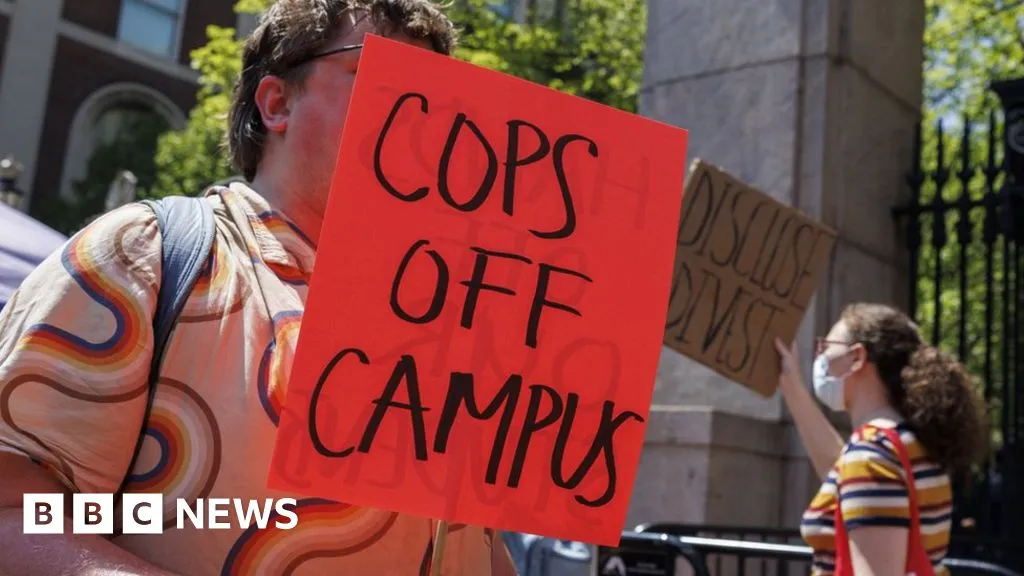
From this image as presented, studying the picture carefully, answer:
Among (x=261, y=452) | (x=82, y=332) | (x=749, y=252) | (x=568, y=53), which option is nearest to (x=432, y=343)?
(x=261, y=452)

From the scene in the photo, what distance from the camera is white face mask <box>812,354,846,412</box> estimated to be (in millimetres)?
3582

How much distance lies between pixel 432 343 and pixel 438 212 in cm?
19

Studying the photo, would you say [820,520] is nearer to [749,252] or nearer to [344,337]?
[749,252]

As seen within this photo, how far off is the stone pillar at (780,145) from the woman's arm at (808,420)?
1.20m

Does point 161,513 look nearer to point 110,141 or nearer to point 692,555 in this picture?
point 692,555

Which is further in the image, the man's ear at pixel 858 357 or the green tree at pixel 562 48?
the green tree at pixel 562 48

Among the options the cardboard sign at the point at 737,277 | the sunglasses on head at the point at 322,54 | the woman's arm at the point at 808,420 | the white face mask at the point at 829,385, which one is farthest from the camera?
the woman's arm at the point at 808,420

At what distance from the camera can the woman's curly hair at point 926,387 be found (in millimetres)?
3227

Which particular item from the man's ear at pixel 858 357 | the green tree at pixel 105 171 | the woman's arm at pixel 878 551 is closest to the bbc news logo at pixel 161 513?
the woman's arm at pixel 878 551

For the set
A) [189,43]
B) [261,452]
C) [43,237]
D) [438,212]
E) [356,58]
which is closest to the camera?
[261,452]

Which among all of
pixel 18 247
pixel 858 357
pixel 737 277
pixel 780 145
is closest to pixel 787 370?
pixel 737 277

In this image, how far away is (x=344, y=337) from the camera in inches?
56.9

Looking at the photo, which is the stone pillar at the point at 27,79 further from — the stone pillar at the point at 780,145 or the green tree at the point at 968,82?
the stone pillar at the point at 780,145

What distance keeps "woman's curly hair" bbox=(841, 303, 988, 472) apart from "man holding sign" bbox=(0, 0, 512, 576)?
2.01m
